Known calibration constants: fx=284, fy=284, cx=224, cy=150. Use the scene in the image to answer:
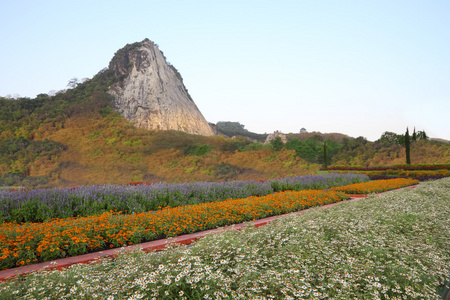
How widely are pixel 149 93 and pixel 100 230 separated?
3999 centimetres

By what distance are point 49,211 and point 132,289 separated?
5.06 m

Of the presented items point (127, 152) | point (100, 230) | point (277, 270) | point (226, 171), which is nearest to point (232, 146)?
point (226, 171)

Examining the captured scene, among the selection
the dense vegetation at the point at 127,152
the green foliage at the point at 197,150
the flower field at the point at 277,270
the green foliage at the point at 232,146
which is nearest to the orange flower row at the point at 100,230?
the flower field at the point at 277,270

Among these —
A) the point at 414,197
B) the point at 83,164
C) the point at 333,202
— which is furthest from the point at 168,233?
the point at 83,164

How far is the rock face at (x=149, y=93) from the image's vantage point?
41.2 m

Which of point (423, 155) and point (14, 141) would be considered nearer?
point (14, 141)

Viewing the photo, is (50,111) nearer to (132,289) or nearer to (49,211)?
(49,211)

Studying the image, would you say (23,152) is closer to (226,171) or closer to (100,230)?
(226,171)

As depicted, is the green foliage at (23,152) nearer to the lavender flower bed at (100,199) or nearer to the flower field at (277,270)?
the lavender flower bed at (100,199)

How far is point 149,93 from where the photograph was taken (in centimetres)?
4256

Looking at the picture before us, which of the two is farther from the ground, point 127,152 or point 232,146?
point 232,146

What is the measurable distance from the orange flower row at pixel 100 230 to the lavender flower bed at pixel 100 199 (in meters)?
1.12

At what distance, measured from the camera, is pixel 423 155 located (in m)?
27.8

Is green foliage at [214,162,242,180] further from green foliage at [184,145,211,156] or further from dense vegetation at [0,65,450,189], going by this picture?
green foliage at [184,145,211,156]
